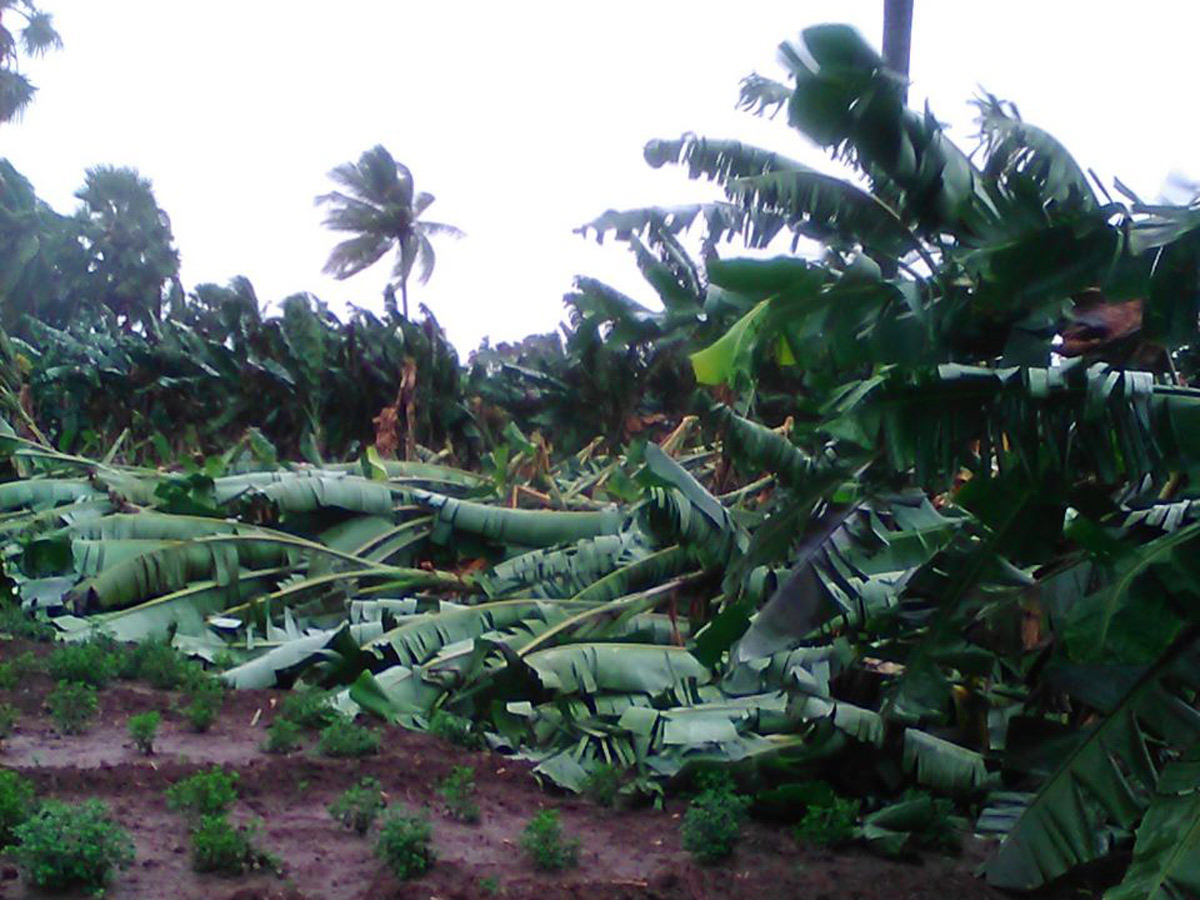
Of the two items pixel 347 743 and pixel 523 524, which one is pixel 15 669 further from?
pixel 523 524

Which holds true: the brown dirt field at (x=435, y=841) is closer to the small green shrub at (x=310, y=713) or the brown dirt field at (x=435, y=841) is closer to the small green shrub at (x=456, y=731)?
the small green shrub at (x=456, y=731)

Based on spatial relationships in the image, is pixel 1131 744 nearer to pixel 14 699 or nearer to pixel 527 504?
pixel 14 699

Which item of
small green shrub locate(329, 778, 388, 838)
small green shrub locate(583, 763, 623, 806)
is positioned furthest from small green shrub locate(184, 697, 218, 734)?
small green shrub locate(583, 763, 623, 806)

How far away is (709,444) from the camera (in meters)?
9.38

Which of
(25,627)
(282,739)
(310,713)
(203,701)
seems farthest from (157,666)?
(25,627)

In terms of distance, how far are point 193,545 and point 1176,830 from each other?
6.97 m

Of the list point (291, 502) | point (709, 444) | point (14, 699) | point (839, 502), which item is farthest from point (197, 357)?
point (839, 502)

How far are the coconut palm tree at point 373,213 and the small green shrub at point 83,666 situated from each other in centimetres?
3687

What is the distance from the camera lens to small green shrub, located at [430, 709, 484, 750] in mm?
5977

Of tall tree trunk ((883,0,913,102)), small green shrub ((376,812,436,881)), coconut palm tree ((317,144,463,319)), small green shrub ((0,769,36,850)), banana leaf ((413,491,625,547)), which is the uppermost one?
coconut palm tree ((317,144,463,319))

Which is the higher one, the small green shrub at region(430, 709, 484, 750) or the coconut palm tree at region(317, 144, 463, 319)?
the coconut palm tree at region(317, 144, 463, 319)

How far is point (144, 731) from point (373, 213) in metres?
40.8

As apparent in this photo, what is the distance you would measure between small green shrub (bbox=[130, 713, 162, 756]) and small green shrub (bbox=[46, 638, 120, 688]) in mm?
1410

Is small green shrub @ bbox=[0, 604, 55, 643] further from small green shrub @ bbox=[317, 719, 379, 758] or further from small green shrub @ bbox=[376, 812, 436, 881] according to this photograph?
small green shrub @ bbox=[376, 812, 436, 881]
